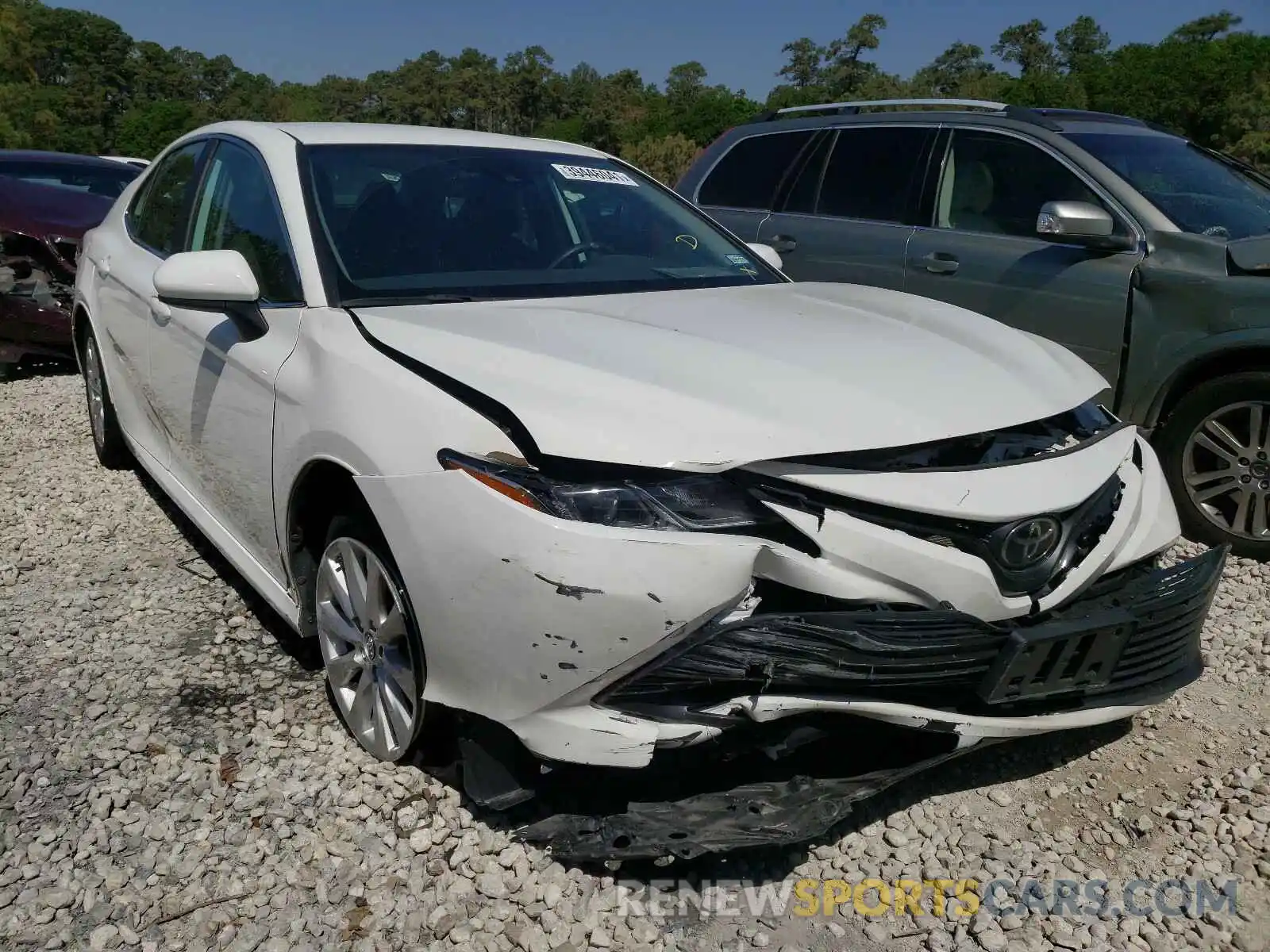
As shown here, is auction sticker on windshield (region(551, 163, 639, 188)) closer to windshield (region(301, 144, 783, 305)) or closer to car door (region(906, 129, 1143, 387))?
windshield (region(301, 144, 783, 305))

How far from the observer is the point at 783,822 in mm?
2074

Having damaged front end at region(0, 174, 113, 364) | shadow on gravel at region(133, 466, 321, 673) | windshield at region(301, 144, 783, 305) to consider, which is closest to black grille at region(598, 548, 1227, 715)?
windshield at region(301, 144, 783, 305)

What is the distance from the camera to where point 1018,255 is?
15.6 feet

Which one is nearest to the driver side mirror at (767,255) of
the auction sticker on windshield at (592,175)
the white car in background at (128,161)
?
the auction sticker on windshield at (592,175)

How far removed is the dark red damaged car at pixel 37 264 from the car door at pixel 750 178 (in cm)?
432

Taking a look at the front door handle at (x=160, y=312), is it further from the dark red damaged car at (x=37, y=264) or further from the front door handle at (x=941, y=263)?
the dark red damaged car at (x=37, y=264)

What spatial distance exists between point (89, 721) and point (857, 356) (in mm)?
2385

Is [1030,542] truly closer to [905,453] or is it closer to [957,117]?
[905,453]

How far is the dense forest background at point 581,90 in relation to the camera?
1789 inches

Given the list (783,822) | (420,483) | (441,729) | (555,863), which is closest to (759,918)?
(783,822)

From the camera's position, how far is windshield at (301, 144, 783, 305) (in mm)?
2912

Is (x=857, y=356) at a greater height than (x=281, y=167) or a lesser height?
lesser

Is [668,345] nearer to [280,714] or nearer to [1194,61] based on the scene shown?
[280,714]

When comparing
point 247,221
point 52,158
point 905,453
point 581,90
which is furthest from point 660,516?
point 581,90
